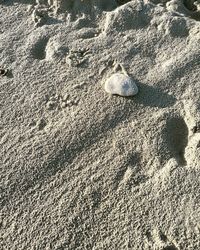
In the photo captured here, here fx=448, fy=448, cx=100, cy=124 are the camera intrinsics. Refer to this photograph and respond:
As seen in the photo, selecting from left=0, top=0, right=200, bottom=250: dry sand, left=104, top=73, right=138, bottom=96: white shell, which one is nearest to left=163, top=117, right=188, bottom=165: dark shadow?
left=0, top=0, right=200, bottom=250: dry sand

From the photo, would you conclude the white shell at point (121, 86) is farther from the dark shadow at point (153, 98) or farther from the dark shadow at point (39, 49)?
the dark shadow at point (39, 49)

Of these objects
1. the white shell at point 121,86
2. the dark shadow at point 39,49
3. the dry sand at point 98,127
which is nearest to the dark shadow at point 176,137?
the dry sand at point 98,127

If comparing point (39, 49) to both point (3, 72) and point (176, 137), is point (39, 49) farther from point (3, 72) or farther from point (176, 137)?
point (176, 137)

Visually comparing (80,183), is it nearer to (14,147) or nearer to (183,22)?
(14,147)

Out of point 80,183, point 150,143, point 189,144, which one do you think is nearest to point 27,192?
point 80,183

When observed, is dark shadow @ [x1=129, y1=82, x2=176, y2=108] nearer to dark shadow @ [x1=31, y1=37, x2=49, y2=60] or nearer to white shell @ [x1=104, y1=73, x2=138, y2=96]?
white shell @ [x1=104, y1=73, x2=138, y2=96]

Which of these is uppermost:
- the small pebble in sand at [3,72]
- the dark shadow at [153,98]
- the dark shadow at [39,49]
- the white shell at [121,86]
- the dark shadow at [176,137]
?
the dark shadow at [39,49]

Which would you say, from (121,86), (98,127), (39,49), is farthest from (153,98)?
(39,49)

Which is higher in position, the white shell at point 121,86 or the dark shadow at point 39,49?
the dark shadow at point 39,49
